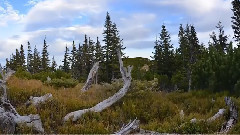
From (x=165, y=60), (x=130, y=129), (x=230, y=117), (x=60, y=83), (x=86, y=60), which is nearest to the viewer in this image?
(x=130, y=129)

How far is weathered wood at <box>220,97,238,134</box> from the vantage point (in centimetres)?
1103

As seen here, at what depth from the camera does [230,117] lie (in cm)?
1194

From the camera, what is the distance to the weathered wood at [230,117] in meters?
11.0

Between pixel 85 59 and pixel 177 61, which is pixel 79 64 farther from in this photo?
pixel 177 61

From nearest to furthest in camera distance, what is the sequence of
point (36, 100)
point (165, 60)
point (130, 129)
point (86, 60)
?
point (130, 129)
point (36, 100)
point (165, 60)
point (86, 60)

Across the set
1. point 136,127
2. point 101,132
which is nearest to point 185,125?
point 136,127

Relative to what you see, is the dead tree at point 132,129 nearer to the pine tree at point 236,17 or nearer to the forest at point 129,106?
the forest at point 129,106

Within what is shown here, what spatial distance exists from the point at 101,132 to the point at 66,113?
2634 millimetres

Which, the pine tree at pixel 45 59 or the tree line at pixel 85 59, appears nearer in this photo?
the tree line at pixel 85 59

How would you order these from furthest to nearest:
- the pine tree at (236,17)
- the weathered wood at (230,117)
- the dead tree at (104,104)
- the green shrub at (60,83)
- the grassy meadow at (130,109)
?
1. the pine tree at (236,17)
2. the green shrub at (60,83)
3. the dead tree at (104,104)
4. the grassy meadow at (130,109)
5. the weathered wood at (230,117)

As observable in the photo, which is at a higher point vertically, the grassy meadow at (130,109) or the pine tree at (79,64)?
the pine tree at (79,64)

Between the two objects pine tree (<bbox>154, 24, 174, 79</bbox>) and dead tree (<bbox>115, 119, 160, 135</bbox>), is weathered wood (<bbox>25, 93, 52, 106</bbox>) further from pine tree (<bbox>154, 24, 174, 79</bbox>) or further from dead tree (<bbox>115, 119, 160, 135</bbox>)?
pine tree (<bbox>154, 24, 174, 79</bbox>)

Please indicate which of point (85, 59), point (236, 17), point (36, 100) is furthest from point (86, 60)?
point (36, 100)

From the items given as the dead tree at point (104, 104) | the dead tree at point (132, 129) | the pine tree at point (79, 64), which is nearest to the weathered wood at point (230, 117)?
the dead tree at point (132, 129)
